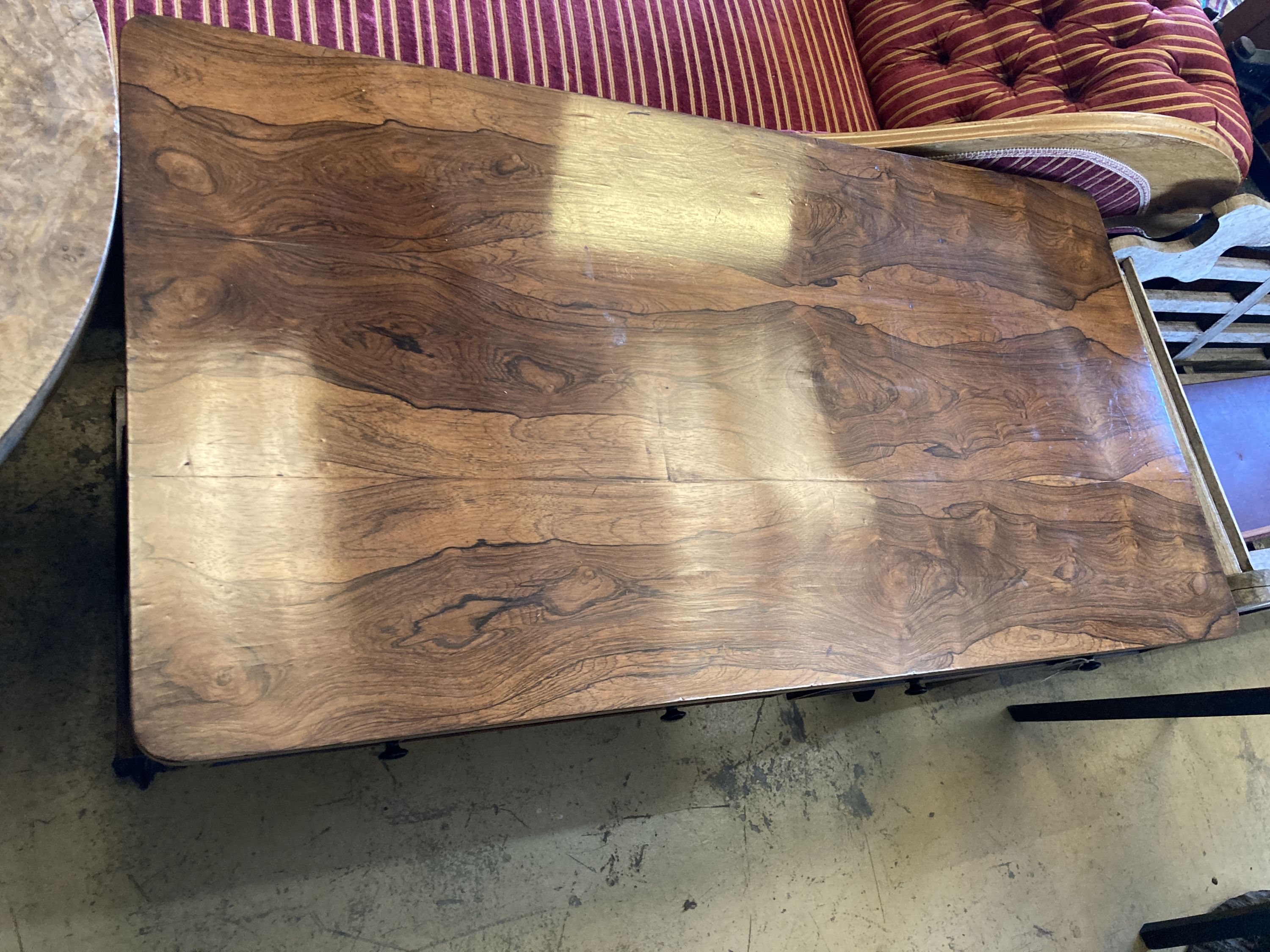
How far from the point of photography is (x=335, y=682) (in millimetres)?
671

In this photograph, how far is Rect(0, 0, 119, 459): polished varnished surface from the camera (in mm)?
566

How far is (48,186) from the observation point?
60 cm

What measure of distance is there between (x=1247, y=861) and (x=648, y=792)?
4.60 feet

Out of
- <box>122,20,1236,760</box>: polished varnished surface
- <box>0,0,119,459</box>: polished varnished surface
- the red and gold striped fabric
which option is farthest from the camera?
the red and gold striped fabric

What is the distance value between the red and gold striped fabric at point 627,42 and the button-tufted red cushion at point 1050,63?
0.09 metres

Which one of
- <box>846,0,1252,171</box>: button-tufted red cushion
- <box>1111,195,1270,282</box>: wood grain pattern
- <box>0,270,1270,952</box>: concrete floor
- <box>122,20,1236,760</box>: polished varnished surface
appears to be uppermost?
<box>846,0,1252,171</box>: button-tufted red cushion

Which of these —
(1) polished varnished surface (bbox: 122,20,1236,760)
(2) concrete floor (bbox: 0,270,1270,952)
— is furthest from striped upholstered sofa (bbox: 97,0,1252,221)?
(2) concrete floor (bbox: 0,270,1270,952)

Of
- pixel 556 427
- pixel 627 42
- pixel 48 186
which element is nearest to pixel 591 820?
pixel 556 427

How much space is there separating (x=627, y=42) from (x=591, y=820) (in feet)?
4.17

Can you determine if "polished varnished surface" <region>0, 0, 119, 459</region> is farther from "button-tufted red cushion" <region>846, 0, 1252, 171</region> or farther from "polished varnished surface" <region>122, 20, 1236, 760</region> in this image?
"button-tufted red cushion" <region>846, 0, 1252, 171</region>

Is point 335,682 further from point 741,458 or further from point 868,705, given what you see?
point 868,705

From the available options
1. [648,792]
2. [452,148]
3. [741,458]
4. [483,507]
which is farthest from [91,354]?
[648,792]

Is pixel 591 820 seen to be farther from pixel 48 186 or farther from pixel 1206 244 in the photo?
pixel 1206 244

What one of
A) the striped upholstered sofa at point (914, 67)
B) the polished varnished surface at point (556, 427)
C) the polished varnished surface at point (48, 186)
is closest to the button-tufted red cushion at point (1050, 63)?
the striped upholstered sofa at point (914, 67)
